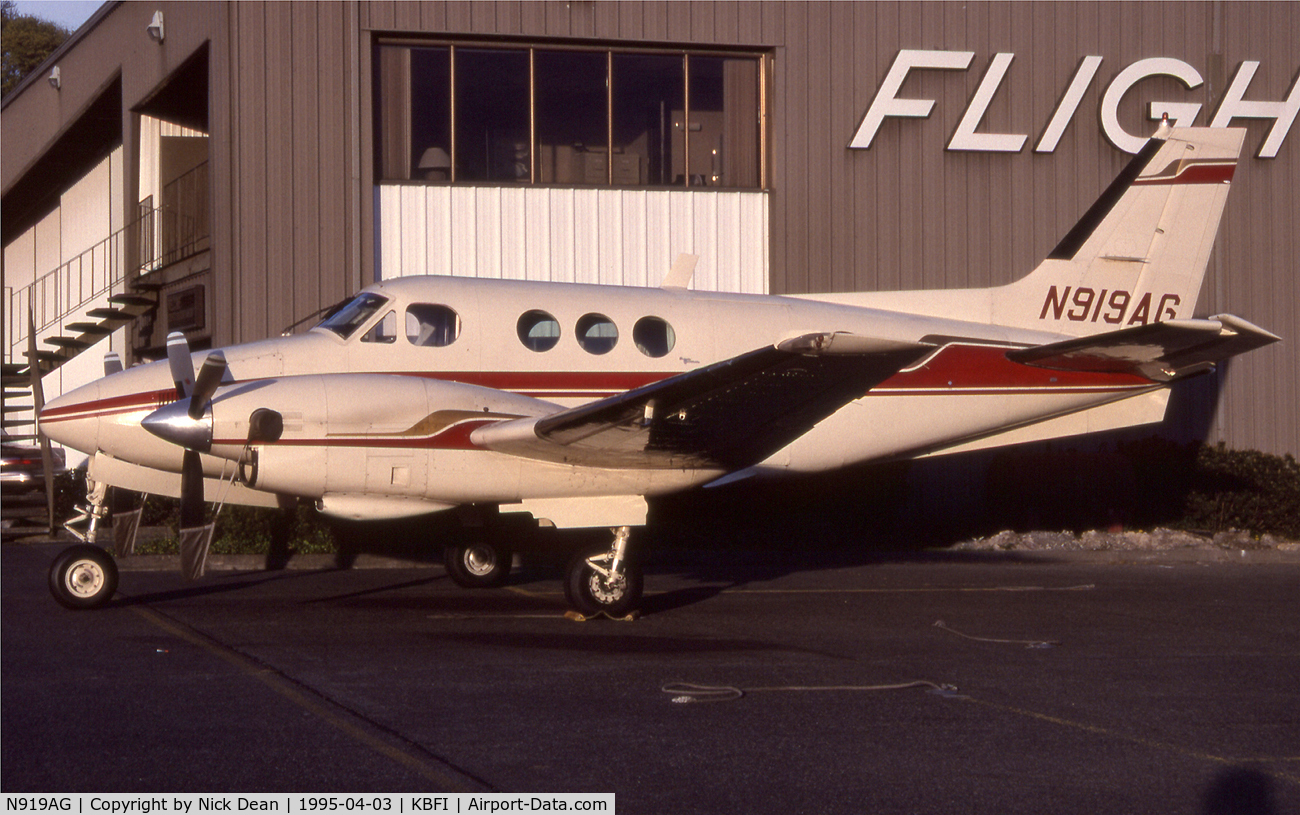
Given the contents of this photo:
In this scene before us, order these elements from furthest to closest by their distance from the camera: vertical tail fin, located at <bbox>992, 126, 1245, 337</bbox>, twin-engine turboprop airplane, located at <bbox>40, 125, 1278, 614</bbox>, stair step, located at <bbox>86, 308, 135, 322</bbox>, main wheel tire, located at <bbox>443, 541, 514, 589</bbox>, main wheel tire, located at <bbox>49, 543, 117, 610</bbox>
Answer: stair step, located at <bbox>86, 308, 135, 322</bbox> < vertical tail fin, located at <bbox>992, 126, 1245, 337</bbox> < main wheel tire, located at <bbox>443, 541, 514, 589</bbox> < main wheel tire, located at <bbox>49, 543, 117, 610</bbox> < twin-engine turboprop airplane, located at <bbox>40, 125, 1278, 614</bbox>

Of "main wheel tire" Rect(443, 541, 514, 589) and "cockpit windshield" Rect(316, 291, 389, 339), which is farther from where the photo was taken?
"main wheel tire" Rect(443, 541, 514, 589)

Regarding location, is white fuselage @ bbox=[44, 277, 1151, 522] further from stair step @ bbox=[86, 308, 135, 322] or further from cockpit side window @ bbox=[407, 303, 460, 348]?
stair step @ bbox=[86, 308, 135, 322]

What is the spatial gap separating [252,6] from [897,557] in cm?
1116

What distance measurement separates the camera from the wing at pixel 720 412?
8078 millimetres

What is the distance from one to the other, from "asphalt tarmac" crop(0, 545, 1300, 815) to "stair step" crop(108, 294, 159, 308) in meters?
10.7

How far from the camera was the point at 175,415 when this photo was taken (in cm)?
895

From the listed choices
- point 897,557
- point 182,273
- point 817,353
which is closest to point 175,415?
point 817,353

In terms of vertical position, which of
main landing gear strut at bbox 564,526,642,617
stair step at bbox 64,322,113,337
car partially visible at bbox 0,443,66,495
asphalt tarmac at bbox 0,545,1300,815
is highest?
stair step at bbox 64,322,113,337

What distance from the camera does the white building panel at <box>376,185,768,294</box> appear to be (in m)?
17.4

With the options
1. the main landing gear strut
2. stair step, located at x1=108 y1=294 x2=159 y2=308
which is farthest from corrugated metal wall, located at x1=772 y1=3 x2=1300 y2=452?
stair step, located at x1=108 y1=294 x2=159 y2=308

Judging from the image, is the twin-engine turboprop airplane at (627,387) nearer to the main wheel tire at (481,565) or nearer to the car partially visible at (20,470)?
the main wheel tire at (481,565)

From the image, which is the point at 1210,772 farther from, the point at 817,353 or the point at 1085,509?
the point at 1085,509

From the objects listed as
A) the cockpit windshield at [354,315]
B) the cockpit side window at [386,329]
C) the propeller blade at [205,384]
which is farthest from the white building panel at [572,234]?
the propeller blade at [205,384]

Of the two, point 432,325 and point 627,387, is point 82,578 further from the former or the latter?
point 627,387
